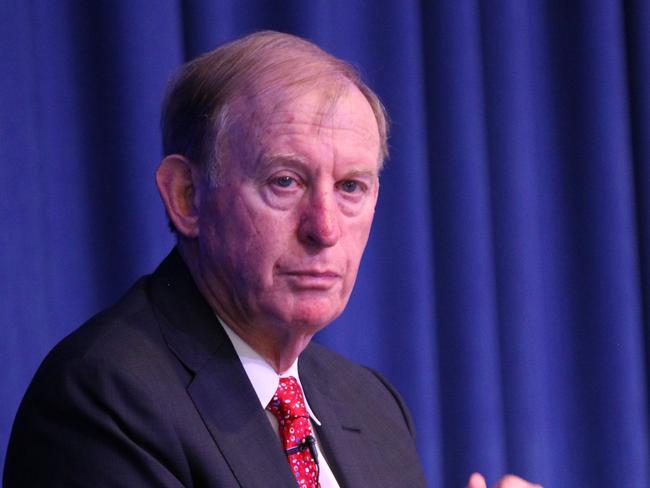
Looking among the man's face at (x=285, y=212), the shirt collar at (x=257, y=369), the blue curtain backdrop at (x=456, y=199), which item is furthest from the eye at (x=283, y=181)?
the blue curtain backdrop at (x=456, y=199)

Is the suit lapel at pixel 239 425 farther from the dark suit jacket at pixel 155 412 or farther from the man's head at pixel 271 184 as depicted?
the man's head at pixel 271 184

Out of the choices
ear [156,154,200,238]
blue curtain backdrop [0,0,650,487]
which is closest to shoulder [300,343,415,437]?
ear [156,154,200,238]

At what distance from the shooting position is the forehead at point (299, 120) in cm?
158

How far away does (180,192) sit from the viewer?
167 cm

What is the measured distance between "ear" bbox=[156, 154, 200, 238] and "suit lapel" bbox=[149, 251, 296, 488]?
8 cm

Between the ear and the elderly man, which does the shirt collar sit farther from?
the ear

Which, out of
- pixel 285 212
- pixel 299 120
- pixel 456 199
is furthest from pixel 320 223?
pixel 456 199

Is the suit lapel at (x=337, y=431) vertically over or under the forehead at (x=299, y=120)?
under

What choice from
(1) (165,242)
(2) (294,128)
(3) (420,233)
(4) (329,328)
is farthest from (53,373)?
(3) (420,233)

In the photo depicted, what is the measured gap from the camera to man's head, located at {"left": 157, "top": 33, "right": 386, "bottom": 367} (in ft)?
5.16

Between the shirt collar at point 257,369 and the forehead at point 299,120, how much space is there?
31cm

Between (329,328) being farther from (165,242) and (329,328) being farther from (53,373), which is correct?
(53,373)

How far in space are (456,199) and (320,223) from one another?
1290 millimetres

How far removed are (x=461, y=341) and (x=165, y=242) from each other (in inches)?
34.9
